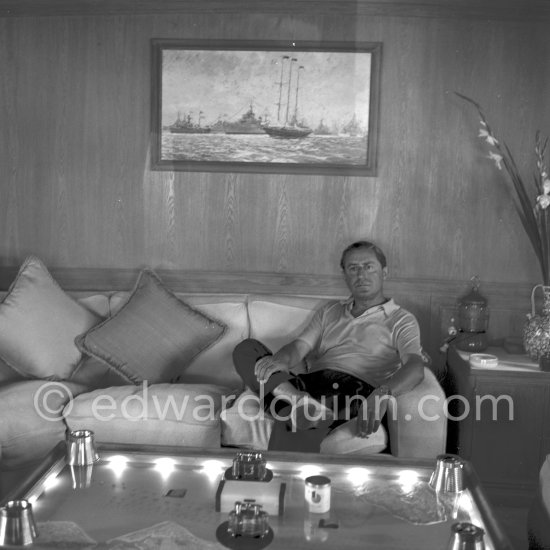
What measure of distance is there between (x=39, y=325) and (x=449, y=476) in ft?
6.42

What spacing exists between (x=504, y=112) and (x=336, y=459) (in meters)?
2.05

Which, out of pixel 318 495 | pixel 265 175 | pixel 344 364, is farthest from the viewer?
pixel 265 175

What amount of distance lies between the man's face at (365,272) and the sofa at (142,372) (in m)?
0.33

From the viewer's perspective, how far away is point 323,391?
9.57 ft

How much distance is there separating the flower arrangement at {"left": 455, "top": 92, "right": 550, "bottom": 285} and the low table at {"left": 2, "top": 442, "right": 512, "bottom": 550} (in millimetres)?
1417

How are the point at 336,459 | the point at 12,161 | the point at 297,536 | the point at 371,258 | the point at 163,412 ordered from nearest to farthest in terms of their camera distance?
the point at 297,536 → the point at 336,459 → the point at 163,412 → the point at 371,258 → the point at 12,161

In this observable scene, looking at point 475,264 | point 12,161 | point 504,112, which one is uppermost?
point 504,112

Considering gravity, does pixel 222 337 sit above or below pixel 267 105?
below

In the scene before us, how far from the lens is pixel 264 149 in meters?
3.59

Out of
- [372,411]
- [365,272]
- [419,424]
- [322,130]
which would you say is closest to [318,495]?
[372,411]

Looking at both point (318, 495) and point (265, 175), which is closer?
point (318, 495)

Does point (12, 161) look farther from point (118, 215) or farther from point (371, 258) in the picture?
point (371, 258)

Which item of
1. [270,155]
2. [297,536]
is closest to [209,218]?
[270,155]

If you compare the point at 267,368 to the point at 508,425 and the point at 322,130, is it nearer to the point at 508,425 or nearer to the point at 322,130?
the point at 508,425
